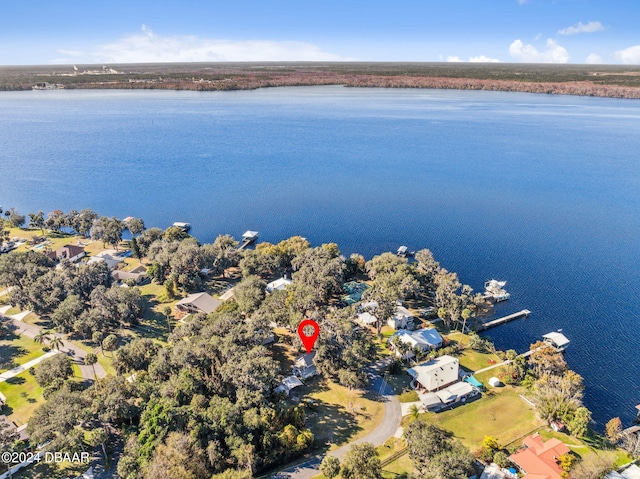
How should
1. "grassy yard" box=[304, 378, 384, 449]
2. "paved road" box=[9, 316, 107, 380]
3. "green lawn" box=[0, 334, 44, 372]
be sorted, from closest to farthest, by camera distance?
"grassy yard" box=[304, 378, 384, 449], "paved road" box=[9, 316, 107, 380], "green lawn" box=[0, 334, 44, 372]

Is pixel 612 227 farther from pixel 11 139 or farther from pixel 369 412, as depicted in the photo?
pixel 11 139

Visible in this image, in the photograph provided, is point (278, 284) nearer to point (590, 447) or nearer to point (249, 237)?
point (249, 237)

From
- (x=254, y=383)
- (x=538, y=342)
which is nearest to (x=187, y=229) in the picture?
(x=254, y=383)

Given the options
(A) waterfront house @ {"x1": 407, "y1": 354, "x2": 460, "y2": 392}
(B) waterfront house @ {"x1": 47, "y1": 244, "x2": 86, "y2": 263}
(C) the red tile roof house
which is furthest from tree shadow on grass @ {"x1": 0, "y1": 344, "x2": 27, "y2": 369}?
(C) the red tile roof house

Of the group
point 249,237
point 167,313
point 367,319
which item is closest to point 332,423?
point 367,319

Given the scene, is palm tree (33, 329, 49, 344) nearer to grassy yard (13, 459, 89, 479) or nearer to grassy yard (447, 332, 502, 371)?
grassy yard (13, 459, 89, 479)

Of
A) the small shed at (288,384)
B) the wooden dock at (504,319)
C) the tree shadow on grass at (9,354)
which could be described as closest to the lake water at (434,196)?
the wooden dock at (504,319)
